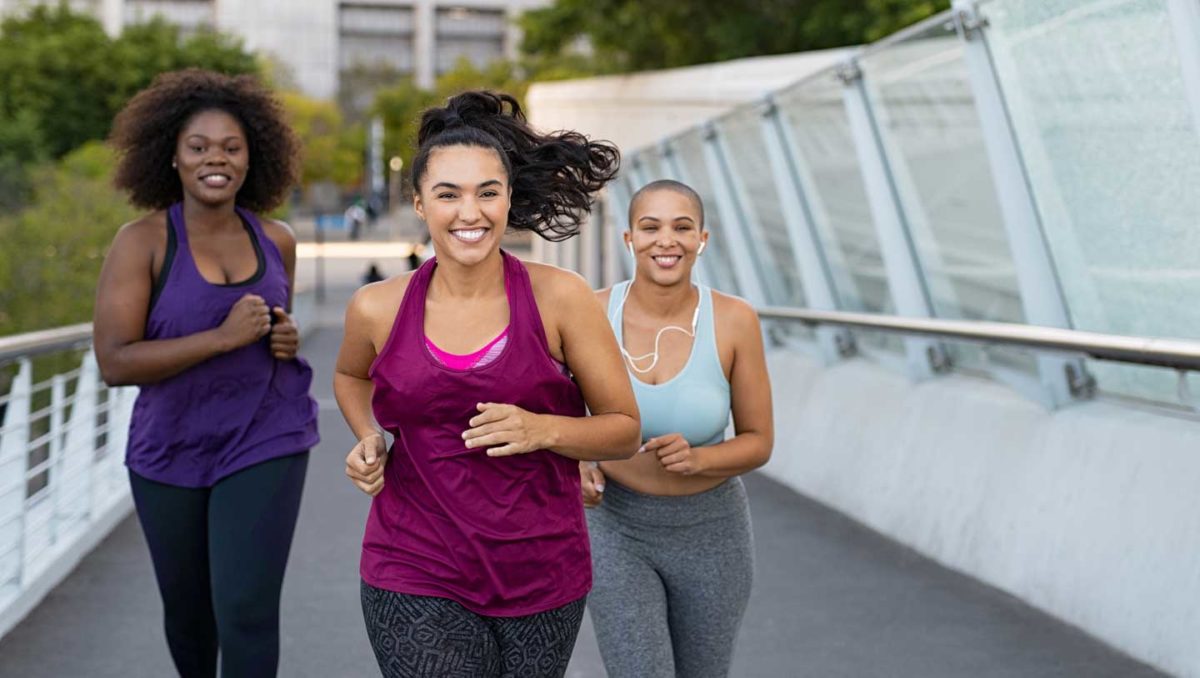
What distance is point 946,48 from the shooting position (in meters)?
8.89

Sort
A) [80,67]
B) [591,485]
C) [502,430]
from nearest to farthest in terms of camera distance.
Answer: [502,430]
[591,485]
[80,67]

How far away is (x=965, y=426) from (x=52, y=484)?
4.36 m

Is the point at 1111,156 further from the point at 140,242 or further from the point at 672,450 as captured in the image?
the point at 140,242

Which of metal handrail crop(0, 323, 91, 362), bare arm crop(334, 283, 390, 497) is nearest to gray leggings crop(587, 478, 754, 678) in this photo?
bare arm crop(334, 283, 390, 497)

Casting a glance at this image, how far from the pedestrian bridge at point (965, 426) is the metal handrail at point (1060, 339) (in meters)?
0.02

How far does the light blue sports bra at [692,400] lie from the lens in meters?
4.72

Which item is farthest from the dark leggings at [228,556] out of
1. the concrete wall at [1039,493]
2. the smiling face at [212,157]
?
the concrete wall at [1039,493]

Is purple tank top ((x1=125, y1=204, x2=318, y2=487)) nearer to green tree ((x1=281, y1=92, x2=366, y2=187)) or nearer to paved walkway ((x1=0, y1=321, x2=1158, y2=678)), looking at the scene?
paved walkway ((x1=0, y1=321, x2=1158, y2=678))

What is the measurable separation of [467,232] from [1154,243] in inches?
169

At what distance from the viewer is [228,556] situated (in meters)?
4.99

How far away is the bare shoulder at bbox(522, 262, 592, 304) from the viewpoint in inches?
147

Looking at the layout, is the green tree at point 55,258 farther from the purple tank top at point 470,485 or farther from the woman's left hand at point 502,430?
the woman's left hand at point 502,430

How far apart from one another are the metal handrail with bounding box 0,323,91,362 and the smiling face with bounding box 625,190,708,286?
116 inches

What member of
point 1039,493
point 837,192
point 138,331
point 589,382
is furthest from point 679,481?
point 837,192
